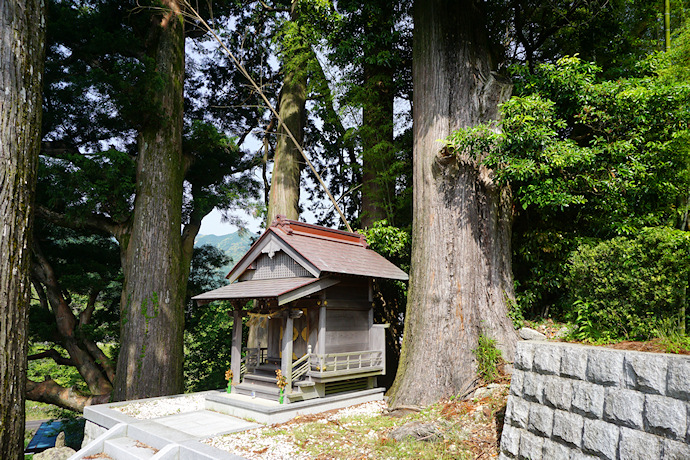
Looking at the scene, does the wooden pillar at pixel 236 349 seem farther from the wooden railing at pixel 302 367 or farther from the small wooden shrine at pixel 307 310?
the wooden railing at pixel 302 367

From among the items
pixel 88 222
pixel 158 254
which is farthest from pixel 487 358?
pixel 88 222

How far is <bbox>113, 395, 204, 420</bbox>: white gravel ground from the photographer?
757cm

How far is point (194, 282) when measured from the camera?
15.4 m

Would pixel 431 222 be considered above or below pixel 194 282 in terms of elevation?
above

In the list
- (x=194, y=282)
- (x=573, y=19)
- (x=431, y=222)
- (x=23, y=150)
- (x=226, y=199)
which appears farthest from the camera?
(x=194, y=282)

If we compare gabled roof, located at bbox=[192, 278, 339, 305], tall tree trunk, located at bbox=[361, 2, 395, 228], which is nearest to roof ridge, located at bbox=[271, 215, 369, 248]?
gabled roof, located at bbox=[192, 278, 339, 305]

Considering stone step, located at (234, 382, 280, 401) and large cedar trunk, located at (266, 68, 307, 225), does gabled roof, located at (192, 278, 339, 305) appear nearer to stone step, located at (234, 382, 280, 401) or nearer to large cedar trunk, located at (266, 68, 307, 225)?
stone step, located at (234, 382, 280, 401)

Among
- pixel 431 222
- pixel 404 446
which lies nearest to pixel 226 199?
pixel 431 222

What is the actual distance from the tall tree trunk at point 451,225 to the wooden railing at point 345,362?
0.77 metres

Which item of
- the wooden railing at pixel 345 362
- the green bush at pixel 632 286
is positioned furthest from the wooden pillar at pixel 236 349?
the green bush at pixel 632 286

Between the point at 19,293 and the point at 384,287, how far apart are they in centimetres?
733

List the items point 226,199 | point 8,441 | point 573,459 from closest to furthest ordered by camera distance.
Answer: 1. point 573,459
2. point 8,441
3. point 226,199

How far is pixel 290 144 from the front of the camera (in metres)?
13.2

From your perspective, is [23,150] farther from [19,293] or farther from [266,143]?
[266,143]
